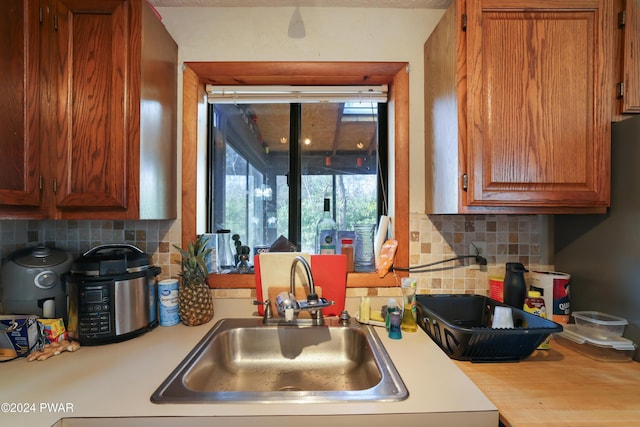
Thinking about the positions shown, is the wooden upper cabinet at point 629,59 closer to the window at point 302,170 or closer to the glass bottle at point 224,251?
the window at point 302,170

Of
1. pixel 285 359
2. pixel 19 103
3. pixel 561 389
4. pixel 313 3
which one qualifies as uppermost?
pixel 313 3

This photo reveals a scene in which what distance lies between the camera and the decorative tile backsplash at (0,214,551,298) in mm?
1259

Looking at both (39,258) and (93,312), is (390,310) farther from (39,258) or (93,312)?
(39,258)

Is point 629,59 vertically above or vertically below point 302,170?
above

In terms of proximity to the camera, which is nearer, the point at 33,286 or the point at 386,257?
the point at 33,286

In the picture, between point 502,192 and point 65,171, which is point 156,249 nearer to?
point 65,171

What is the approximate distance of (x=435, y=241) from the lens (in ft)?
4.20

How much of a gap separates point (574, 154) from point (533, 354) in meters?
0.72

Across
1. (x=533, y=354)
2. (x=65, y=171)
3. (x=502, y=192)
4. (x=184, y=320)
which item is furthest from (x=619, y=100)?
(x=65, y=171)

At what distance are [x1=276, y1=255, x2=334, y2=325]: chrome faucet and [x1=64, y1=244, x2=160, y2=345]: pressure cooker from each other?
537 millimetres

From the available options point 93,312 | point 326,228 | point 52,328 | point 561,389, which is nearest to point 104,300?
point 93,312

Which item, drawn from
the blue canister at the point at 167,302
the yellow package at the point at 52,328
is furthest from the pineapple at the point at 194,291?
the yellow package at the point at 52,328

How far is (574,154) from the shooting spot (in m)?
0.96

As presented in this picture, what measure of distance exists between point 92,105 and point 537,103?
5.20 ft
